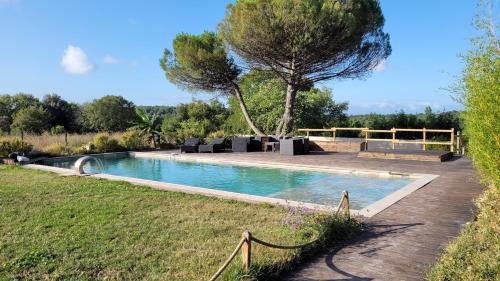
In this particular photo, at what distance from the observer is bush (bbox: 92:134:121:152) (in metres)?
17.9

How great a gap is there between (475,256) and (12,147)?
50.4 feet

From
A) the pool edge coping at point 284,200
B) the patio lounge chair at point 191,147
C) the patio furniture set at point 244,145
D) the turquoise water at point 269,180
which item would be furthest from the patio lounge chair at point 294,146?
the patio lounge chair at point 191,147

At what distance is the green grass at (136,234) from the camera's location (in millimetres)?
3941

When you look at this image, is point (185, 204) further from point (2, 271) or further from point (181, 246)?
point (2, 271)

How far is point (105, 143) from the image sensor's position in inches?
714

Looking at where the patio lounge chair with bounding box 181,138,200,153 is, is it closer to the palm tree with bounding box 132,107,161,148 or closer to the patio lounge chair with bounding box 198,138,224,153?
the patio lounge chair with bounding box 198,138,224,153

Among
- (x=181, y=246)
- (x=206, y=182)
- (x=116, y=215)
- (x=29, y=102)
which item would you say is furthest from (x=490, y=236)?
(x=29, y=102)

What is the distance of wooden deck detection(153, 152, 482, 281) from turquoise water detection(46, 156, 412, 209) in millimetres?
1212

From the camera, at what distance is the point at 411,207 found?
6578 millimetres

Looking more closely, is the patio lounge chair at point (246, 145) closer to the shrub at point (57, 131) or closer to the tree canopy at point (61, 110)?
the shrub at point (57, 131)

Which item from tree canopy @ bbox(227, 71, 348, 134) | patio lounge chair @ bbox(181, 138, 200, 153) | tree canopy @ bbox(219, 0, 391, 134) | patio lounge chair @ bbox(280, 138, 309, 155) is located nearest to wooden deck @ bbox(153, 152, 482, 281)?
patio lounge chair @ bbox(280, 138, 309, 155)

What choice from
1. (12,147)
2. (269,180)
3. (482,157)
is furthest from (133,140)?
(482,157)

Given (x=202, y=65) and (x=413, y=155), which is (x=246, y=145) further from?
(x=413, y=155)

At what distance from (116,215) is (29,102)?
170 feet
